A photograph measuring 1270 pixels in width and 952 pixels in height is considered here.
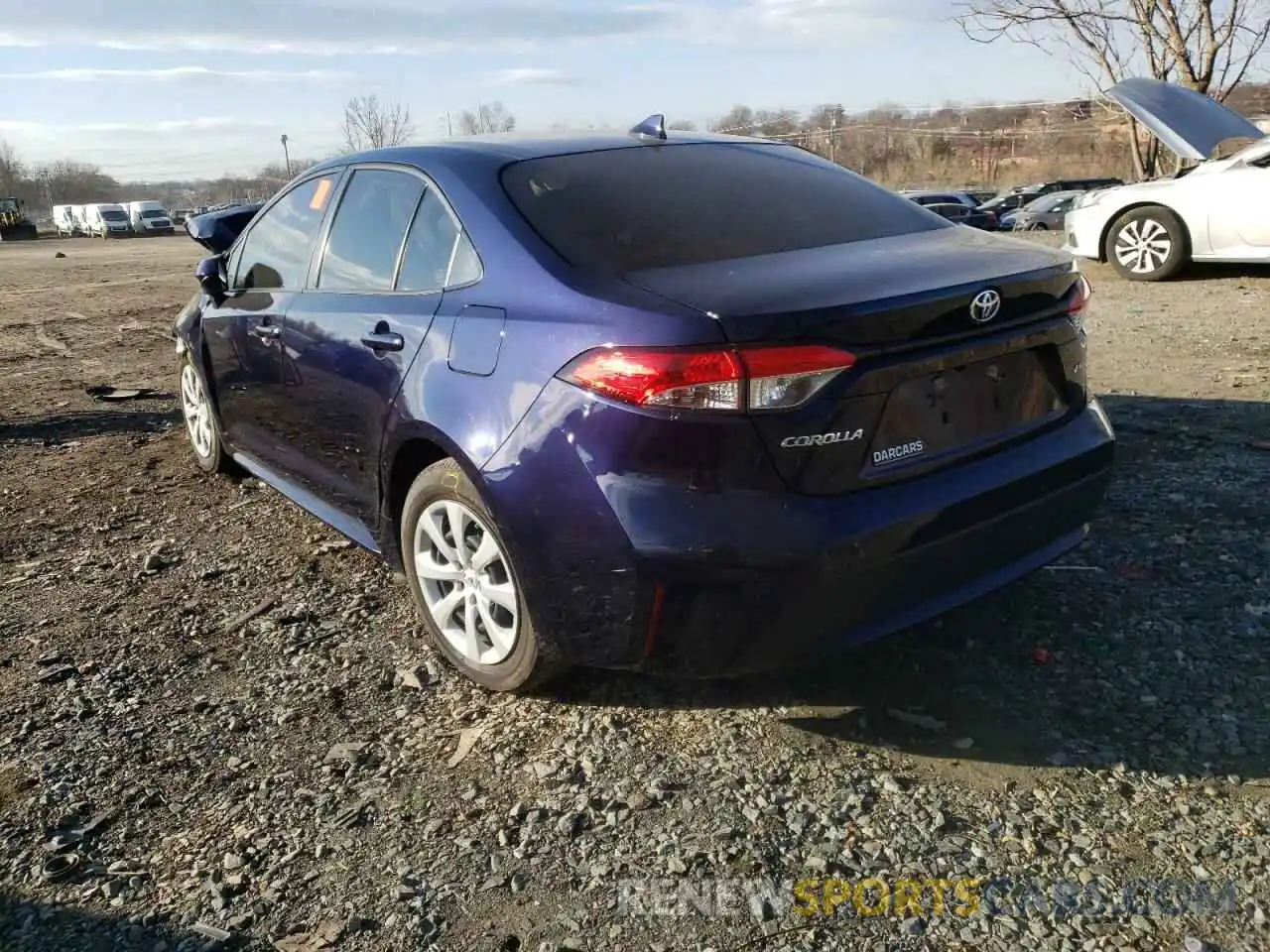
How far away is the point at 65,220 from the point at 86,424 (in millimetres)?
76961

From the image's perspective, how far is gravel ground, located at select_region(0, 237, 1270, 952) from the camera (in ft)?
7.16

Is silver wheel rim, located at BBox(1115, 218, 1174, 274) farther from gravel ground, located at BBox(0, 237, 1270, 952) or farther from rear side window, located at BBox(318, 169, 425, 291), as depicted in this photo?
rear side window, located at BBox(318, 169, 425, 291)

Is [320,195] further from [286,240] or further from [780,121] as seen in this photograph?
[780,121]

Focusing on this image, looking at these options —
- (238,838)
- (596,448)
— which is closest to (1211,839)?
(596,448)

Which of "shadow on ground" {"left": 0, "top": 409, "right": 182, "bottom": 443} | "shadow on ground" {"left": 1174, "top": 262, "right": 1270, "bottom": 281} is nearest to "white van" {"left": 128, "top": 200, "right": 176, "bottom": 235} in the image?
"shadow on ground" {"left": 0, "top": 409, "right": 182, "bottom": 443}

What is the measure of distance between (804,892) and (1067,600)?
1.68m

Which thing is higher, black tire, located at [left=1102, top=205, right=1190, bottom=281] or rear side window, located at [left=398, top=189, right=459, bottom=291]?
rear side window, located at [left=398, top=189, right=459, bottom=291]

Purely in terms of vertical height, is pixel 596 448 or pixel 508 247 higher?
pixel 508 247

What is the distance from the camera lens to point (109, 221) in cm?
6256

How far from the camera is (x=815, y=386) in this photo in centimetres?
234

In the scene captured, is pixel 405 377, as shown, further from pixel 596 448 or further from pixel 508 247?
pixel 596 448

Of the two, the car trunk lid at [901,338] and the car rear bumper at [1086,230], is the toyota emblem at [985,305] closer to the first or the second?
the car trunk lid at [901,338]

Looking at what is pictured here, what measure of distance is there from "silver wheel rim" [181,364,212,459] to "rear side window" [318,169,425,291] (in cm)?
179

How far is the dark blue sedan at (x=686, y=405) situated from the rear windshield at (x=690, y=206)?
0.01 metres
